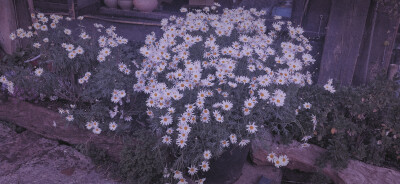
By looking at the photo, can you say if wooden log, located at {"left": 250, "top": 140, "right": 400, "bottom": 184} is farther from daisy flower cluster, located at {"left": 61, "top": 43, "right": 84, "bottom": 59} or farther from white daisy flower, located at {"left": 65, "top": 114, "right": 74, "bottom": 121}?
daisy flower cluster, located at {"left": 61, "top": 43, "right": 84, "bottom": 59}

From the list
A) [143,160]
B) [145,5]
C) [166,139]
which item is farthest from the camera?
[145,5]

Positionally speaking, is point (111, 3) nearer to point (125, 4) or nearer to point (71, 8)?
point (125, 4)

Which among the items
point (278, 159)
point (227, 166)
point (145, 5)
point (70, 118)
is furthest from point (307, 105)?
point (145, 5)

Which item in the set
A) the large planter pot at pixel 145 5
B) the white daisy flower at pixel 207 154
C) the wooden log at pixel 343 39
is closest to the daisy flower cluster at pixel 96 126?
the white daisy flower at pixel 207 154

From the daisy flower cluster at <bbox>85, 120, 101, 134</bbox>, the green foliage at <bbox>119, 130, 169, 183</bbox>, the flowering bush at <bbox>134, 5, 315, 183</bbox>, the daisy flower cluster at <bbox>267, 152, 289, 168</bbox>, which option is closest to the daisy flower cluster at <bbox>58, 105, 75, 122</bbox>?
the daisy flower cluster at <bbox>85, 120, 101, 134</bbox>

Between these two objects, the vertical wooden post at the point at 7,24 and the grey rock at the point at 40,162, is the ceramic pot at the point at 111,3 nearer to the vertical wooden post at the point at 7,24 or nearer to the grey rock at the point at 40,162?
the vertical wooden post at the point at 7,24

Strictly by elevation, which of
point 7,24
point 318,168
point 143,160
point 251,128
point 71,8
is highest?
point 71,8

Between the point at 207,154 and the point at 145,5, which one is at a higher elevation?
the point at 145,5
